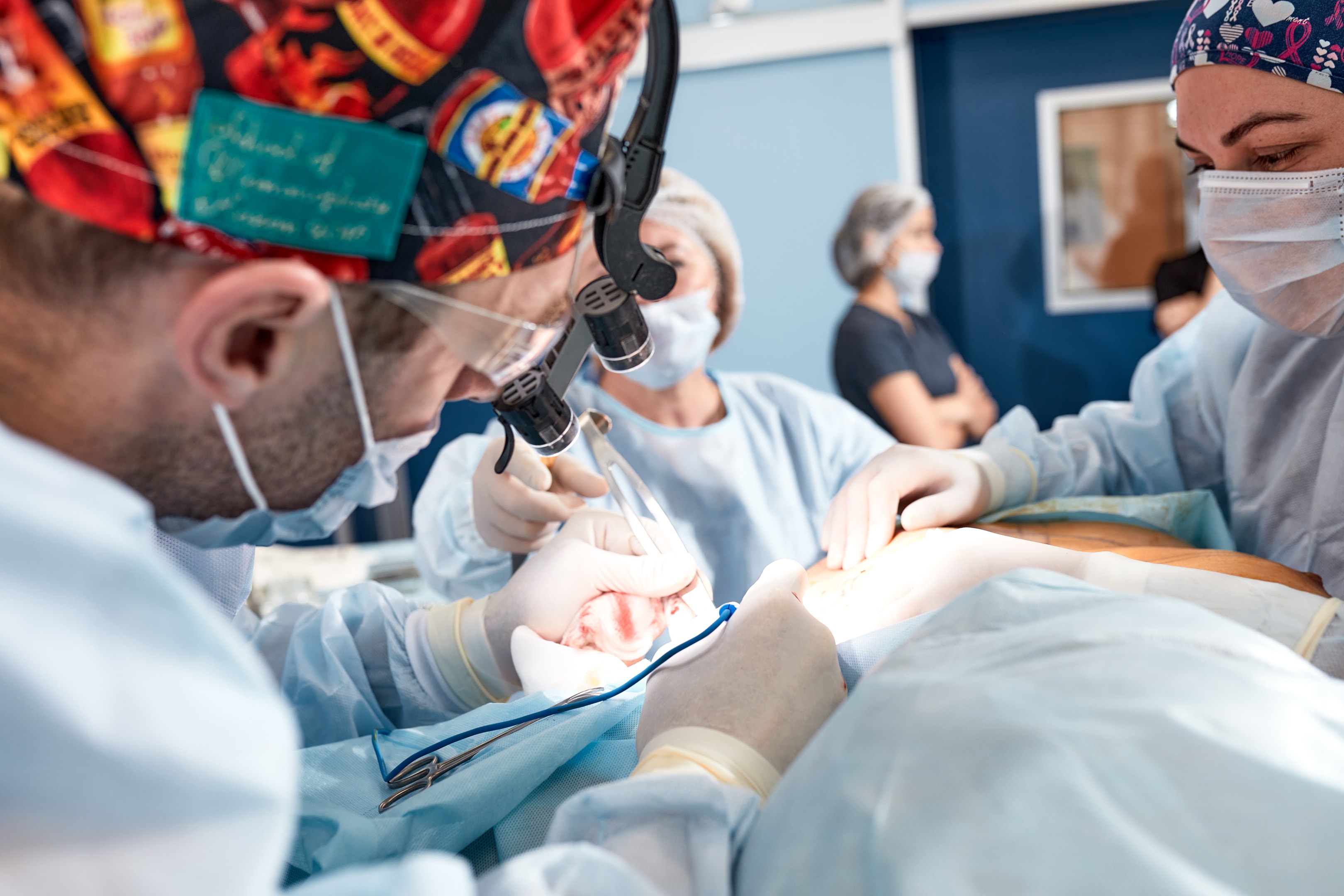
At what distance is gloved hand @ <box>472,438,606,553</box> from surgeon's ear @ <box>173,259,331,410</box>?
2.66 feet

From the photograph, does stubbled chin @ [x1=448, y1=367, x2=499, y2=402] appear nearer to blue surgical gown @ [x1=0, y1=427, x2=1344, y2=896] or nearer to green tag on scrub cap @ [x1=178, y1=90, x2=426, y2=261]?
green tag on scrub cap @ [x1=178, y1=90, x2=426, y2=261]

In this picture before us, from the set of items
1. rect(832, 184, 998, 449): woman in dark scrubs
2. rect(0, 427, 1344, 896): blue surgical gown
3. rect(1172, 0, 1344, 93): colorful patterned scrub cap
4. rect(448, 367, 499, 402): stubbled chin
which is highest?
rect(1172, 0, 1344, 93): colorful patterned scrub cap

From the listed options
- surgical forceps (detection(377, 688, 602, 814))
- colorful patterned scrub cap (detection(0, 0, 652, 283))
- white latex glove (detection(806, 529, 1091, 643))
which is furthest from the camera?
white latex glove (detection(806, 529, 1091, 643))

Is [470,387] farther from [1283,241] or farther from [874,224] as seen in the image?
[874,224]

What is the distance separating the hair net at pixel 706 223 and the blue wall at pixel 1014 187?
7.19 feet

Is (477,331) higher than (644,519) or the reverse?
higher

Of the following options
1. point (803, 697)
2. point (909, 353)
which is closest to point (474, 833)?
point (803, 697)

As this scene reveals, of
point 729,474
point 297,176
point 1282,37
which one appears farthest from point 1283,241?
point 297,176

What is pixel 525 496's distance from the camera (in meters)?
1.62

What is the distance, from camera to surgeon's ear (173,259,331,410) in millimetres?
671

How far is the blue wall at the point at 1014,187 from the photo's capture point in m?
3.94

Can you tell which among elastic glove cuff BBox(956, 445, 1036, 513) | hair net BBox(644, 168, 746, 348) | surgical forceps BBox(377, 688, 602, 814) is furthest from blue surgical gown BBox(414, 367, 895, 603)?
surgical forceps BBox(377, 688, 602, 814)

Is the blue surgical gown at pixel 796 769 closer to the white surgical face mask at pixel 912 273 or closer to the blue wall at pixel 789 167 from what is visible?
the white surgical face mask at pixel 912 273

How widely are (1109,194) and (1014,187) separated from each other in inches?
15.9
